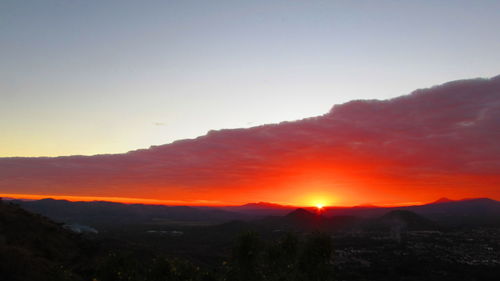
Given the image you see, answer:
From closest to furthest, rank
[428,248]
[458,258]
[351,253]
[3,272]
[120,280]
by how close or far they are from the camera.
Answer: [120,280] → [3,272] → [458,258] → [351,253] → [428,248]

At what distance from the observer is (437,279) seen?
92.4 meters

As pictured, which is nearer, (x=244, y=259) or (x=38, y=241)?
(x=244, y=259)

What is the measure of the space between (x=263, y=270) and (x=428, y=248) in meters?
120

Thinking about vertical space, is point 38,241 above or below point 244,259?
below

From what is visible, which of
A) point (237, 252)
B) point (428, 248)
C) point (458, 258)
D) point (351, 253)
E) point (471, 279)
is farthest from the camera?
point (428, 248)

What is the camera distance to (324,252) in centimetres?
4791

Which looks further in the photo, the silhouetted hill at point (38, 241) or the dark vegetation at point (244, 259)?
the silhouetted hill at point (38, 241)

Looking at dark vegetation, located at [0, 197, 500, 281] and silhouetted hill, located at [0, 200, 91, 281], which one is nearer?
dark vegetation, located at [0, 197, 500, 281]

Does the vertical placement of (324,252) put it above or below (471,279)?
above

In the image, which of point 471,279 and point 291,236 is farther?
point 471,279

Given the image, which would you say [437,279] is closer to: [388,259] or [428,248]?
[388,259]

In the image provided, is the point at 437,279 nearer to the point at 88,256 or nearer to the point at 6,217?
the point at 88,256

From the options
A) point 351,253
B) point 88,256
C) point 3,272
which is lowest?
point 351,253

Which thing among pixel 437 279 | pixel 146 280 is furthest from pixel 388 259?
pixel 146 280
